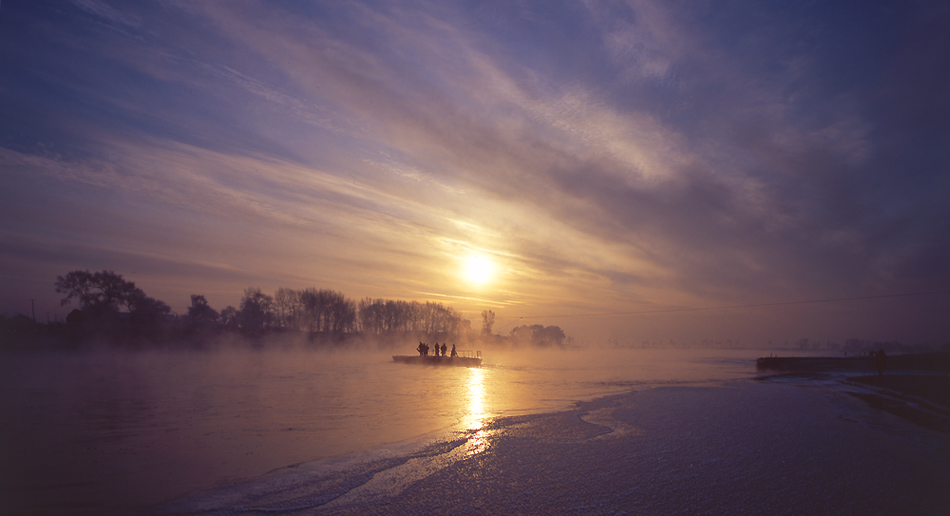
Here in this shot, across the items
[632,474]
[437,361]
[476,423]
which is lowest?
[437,361]

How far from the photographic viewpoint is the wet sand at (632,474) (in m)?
7.97

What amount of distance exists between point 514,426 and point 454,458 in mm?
4870

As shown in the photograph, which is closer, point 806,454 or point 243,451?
point 243,451

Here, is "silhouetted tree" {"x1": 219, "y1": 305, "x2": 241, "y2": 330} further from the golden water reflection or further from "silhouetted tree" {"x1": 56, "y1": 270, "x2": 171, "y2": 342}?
the golden water reflection

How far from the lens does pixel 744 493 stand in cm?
879

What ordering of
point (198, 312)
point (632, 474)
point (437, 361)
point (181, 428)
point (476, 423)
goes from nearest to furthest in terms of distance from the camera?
point (632, 474)
point (181, 428)
point (476, 423)
point (437, 361)
point (198, 312)

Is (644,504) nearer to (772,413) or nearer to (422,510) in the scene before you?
(422,510)

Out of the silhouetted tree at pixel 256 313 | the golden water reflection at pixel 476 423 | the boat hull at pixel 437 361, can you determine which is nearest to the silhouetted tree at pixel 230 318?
the silhouetted tree at pixel 256 313

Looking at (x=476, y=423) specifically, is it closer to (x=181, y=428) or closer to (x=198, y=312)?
(x=181, y=428)

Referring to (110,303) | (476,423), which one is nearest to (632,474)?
(476,423)

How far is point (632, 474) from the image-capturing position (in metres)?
9.95

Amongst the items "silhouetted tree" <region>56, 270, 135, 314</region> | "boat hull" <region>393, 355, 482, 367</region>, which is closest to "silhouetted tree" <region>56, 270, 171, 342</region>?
"silhouetted tree" <region>56, 270, 135, 314</region>

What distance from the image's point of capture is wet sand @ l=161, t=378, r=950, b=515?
797cm

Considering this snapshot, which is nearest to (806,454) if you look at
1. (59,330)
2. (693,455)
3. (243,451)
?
(693,455)
